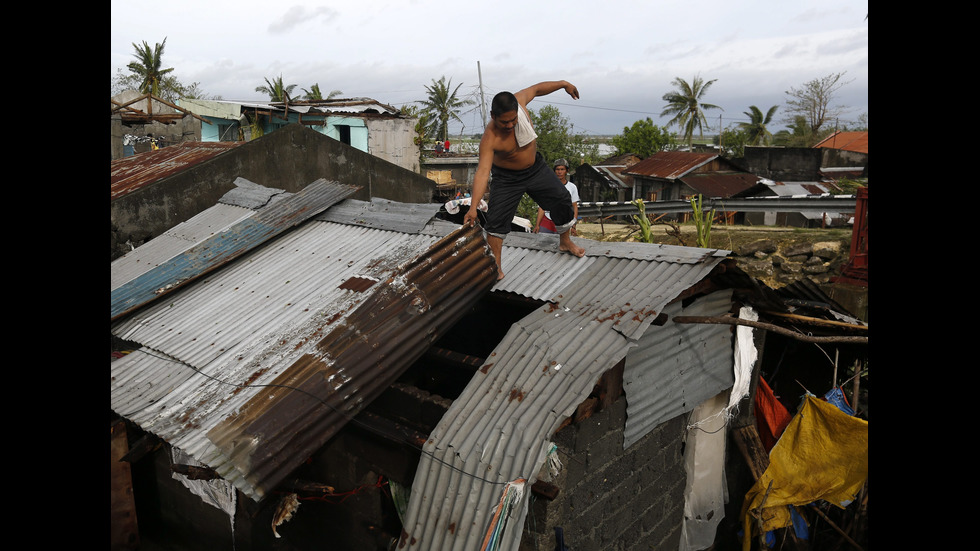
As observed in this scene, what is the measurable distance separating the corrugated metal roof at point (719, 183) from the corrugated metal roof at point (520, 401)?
75.7ft

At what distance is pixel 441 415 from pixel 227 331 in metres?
2.69

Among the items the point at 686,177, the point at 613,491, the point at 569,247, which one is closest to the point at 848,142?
the point at 686,177

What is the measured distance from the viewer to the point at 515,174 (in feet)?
18.9

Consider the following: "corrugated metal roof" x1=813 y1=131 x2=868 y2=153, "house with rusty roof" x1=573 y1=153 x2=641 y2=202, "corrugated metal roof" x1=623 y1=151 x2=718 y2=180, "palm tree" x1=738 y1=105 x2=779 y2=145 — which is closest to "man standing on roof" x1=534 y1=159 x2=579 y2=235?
"corrugated metal roof" x1=623 y1=151 x2=718 y2=180

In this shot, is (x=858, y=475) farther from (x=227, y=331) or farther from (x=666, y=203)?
(x=666, y=203)

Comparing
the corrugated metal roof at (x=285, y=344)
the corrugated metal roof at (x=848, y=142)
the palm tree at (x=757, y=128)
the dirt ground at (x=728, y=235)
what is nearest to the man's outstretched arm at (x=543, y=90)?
the corrugated metal roof at (x=285, y=344)

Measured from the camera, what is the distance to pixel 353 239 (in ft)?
25.2

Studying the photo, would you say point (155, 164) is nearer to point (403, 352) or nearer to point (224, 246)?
point (224, 246)

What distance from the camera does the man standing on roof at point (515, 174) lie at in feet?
17.5

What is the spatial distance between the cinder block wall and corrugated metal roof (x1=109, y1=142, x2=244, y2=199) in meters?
8.86

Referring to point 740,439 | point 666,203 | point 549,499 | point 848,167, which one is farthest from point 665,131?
point 549,499

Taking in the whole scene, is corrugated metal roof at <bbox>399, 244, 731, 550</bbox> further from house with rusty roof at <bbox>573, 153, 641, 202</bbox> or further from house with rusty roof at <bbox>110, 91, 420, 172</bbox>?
house with rusty roof at <bbox>573, 153, 641, 202</bbox>

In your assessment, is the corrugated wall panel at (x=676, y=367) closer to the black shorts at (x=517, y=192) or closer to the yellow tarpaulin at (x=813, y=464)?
the yellow tarpaulin at (x=813, y=464)

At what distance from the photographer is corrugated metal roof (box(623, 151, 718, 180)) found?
2953cm
